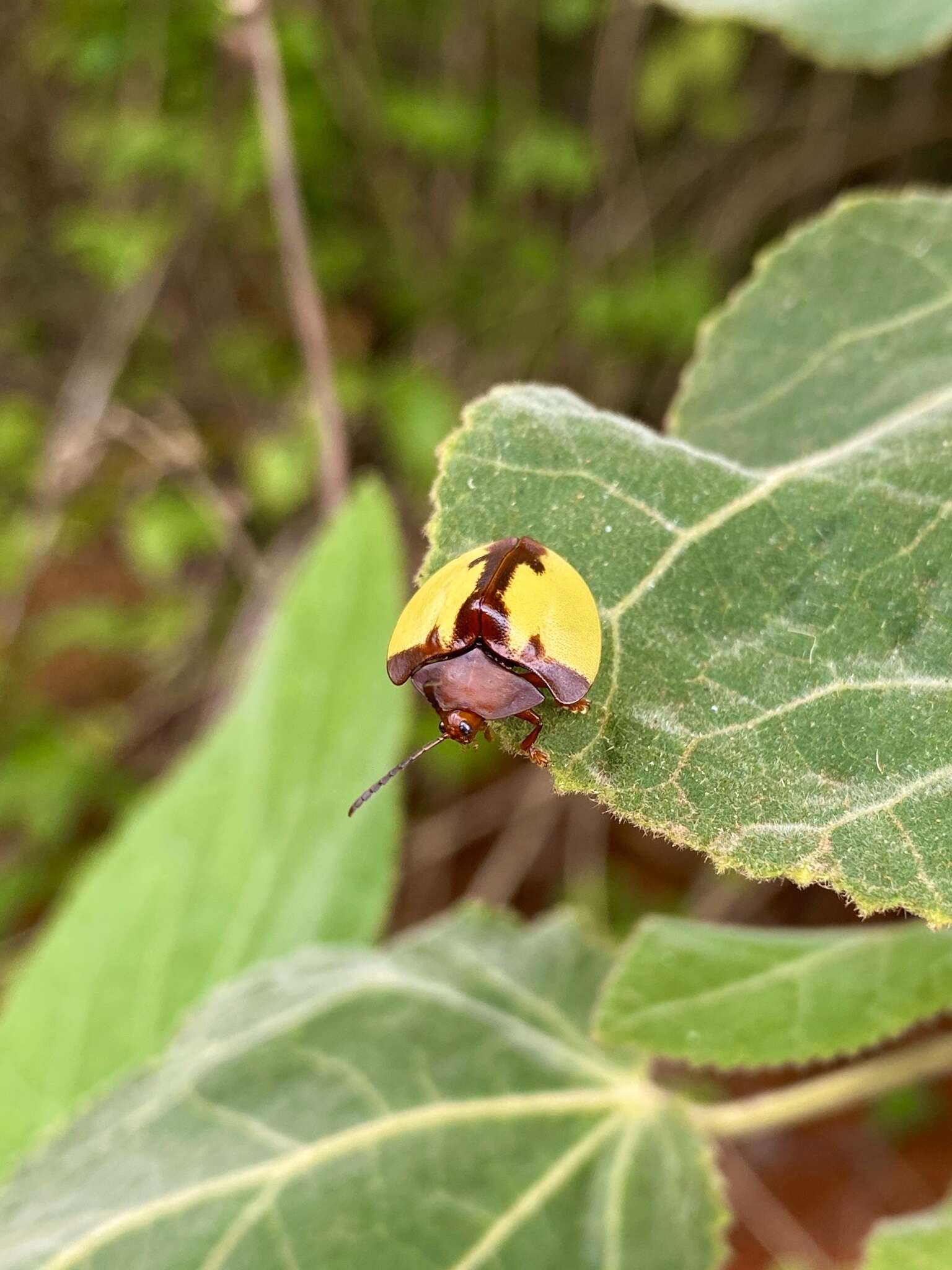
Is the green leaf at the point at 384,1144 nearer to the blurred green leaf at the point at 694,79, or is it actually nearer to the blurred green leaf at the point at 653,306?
the blurred green leaf at the point at 653,306

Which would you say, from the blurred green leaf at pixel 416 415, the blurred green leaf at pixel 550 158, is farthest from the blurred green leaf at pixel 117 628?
the blurred green leaf at pixel 550 158

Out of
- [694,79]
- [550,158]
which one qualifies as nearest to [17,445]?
[550,158]

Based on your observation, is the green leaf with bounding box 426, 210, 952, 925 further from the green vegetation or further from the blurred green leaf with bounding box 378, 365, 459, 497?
the blurred green leaf with bounding box 378, 365, 459, 497

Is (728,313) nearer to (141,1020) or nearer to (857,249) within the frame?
(857,249)

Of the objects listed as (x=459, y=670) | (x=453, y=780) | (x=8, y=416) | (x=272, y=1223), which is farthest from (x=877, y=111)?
(x=272, y=1223)

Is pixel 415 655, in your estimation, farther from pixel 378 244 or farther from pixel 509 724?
pixel 378 244

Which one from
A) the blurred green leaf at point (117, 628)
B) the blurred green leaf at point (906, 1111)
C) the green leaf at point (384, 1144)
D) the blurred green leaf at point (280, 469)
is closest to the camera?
the green leaf at point (384, 1144)
